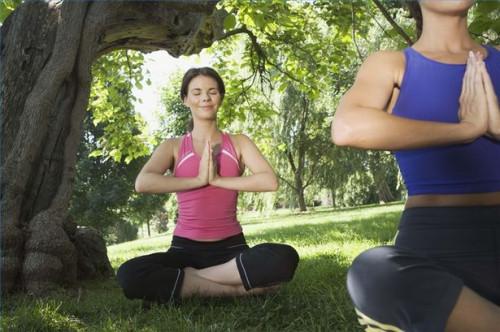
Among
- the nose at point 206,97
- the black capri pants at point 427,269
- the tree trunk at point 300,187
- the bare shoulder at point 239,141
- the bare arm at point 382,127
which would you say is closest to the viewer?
the black capri pants at point 427,269

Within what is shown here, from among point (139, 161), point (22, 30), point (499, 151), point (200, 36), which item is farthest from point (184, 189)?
point (139, 161)

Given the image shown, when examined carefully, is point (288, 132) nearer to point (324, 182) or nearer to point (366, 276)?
point (324, 182)

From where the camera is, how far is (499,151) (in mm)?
1653

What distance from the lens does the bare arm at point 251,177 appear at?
3467 millimetres

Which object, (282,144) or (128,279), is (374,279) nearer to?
(128,279)

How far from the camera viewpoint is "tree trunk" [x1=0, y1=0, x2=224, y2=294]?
428cm

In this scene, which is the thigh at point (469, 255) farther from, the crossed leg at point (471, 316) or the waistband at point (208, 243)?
the waistband at point (208, 243)

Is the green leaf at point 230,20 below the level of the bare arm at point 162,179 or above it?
above

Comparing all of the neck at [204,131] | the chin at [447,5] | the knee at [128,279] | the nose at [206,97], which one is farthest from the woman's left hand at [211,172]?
the chin at [447,5]

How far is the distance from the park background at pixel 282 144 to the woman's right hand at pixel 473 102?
4.41ft

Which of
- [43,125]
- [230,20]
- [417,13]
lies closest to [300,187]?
[230,20]

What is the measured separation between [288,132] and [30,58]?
19193 mm

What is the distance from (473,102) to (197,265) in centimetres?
243

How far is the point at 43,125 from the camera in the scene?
466 centimetres
